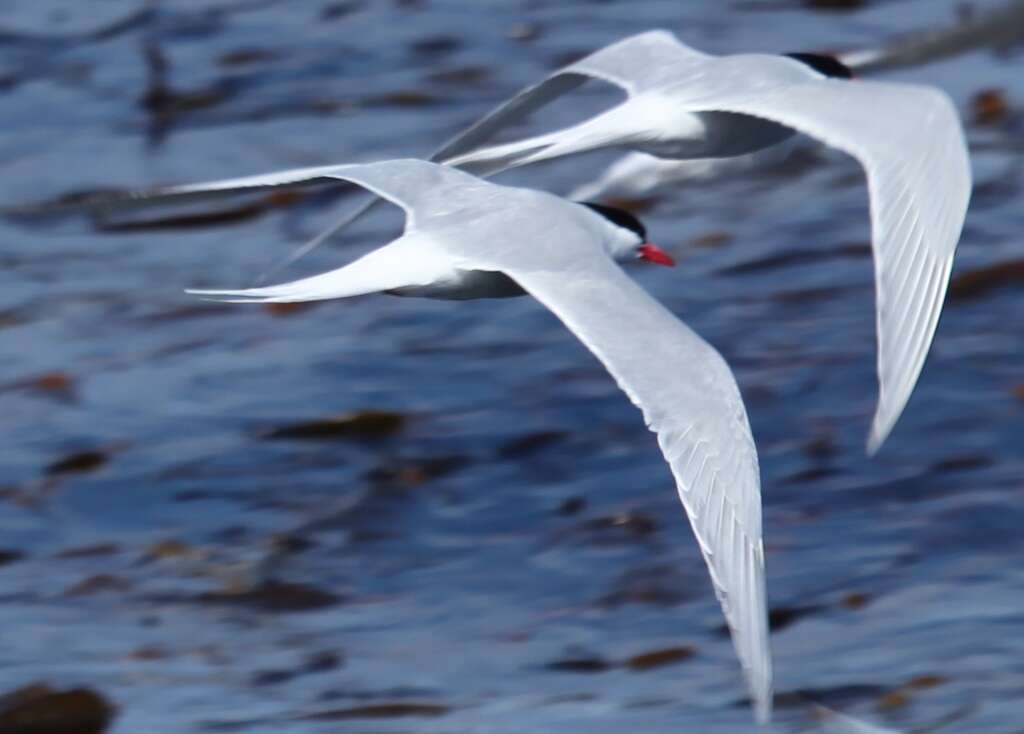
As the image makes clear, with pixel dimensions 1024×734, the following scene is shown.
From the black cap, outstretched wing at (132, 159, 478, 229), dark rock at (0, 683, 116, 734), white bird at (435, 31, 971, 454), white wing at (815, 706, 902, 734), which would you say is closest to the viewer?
white bird at (435, 31, 971, 454)

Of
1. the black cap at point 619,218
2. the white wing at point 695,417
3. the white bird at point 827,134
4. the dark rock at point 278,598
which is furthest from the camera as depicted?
the dark rock at point 278,598

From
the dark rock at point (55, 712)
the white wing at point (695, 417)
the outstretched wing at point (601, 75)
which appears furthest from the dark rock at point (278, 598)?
the white wing at point (695, 417)

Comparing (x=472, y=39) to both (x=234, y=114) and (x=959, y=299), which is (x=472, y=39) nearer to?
(x=234, y=114)

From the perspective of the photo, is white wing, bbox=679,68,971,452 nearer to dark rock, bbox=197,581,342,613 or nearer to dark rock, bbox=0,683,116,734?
dark rock, bbox=197,581,342,613

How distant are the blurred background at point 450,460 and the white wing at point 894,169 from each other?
112 centimetres

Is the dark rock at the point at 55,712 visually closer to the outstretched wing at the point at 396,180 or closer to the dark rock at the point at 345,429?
the outstretched wing at the point at 396,180

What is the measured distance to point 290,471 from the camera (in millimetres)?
7688

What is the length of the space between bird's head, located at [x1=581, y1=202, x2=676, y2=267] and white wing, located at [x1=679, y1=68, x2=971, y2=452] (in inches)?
13.8

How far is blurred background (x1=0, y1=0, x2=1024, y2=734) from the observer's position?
20.1 ft

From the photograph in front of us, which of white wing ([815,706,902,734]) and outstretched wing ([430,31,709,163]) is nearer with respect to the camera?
white wing ([815,706,902,734])

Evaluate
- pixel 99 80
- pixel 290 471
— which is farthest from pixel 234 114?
pixel 290 471

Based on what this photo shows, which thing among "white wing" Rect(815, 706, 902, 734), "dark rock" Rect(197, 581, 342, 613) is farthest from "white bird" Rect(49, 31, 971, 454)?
"dark rock" Rect(197, 581, 342, 613)

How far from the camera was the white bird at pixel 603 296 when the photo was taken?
184 inches

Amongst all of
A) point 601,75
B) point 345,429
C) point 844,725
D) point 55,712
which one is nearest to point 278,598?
point 55,712
